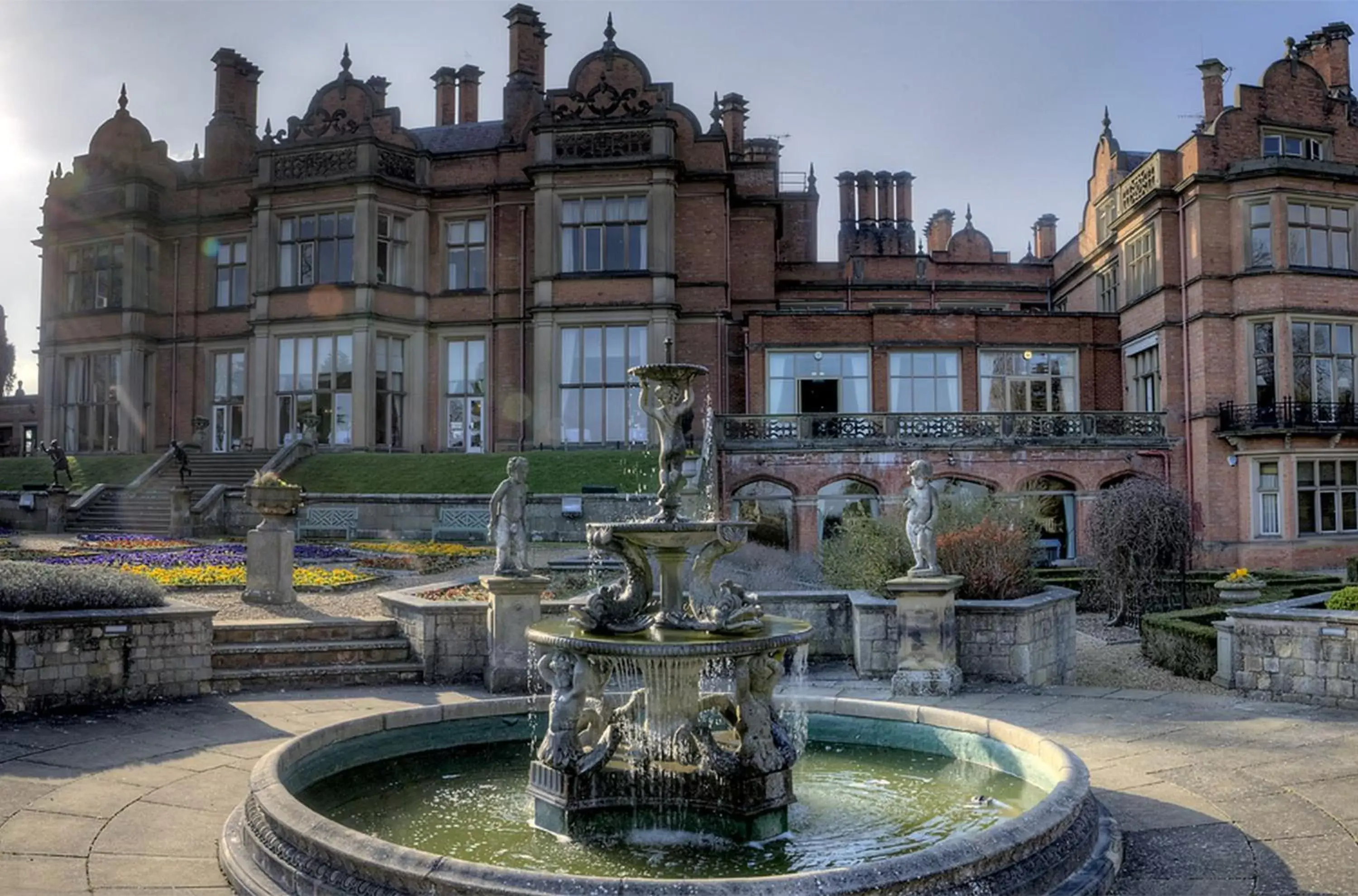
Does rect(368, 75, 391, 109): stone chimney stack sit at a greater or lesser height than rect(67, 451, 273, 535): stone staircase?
greater

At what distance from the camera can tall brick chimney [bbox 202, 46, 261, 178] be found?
127 feet

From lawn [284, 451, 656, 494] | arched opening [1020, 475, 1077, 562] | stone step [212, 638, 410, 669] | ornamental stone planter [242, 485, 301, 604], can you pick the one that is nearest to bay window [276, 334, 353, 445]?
lawn [284, 451, 656, 494]

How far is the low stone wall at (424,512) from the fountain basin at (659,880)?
48.4 feet

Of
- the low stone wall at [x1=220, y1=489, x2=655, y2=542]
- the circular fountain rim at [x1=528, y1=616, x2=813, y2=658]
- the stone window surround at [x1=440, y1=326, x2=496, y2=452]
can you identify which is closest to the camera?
the circular fountain rim at [x1=528, y1=616, x2=813, y2=658]

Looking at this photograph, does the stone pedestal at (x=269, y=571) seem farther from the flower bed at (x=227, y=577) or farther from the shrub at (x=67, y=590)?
the shrub at (x=67, y=590)

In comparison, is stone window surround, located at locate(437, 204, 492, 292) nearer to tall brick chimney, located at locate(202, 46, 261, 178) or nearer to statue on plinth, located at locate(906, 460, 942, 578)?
tall brick chimney, located at locate(202, 46, 261, 178)

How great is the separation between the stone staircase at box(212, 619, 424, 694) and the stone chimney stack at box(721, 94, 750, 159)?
32348 millimetres

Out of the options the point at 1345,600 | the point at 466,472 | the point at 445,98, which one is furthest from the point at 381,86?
the point at 1345,600

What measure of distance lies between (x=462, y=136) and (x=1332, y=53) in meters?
29.3

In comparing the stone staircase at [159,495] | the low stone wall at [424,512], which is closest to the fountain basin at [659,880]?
the low stone wall at [424,512]

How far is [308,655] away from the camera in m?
12.4

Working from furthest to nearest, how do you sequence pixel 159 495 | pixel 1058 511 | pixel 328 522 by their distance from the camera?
pixel 1058 511 < pixel 159 495 < pixel 328 522

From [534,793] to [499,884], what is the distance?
8.16 ft

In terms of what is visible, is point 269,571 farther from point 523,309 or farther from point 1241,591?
point 523,309
